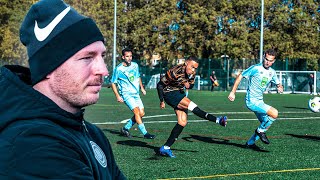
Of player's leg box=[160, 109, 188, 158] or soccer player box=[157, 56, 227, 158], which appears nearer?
player's leg box=[160, 109, 188, 158]

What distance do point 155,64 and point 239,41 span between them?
8845 mm

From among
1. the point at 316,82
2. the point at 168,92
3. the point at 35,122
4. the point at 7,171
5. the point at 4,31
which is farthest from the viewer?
the point at 4,31

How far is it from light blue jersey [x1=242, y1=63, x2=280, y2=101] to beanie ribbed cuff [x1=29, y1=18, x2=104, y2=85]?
11.8 meters

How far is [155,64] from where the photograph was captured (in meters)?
62.9

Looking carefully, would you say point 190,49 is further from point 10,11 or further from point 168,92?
point 168,92

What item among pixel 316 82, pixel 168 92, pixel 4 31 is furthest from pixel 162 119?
pixel 4 31

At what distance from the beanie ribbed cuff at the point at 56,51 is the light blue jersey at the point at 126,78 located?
13.2m

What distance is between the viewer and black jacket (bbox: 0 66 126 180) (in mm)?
1832

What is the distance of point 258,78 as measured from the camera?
13.8m

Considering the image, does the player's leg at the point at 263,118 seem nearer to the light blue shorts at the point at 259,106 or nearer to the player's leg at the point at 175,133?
the light blue shorts at the point at 259,106

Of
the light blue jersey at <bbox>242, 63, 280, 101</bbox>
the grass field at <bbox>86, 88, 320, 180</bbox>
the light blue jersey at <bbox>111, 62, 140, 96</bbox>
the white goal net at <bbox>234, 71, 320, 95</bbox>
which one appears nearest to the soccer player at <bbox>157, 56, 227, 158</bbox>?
the grass field at <bbox>86, 88, 320, 180</bbox>

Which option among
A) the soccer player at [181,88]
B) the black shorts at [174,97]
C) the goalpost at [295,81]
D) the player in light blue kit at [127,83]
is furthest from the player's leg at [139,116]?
the goalpost at [295,81]

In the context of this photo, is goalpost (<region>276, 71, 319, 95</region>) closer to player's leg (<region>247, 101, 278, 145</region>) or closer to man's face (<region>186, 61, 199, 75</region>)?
player's leg (<region>247, 101, 278, 145</region>)

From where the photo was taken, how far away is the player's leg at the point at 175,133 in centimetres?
1135
